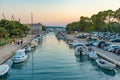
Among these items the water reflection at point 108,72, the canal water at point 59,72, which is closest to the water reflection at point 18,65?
the canal water at point 59,72

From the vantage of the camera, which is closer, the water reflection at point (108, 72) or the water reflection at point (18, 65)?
the water reflection at point (108, 72)

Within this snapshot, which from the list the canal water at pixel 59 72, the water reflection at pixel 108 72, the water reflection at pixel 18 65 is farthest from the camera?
the water reflection at pixel 18 65

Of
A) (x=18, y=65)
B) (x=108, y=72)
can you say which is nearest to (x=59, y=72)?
(x=108, y=72)

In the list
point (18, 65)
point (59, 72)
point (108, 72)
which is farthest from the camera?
point (18, 65)

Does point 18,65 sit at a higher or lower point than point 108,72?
higher

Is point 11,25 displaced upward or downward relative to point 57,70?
upward

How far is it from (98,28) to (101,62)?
246 ft

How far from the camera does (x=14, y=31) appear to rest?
328 ft

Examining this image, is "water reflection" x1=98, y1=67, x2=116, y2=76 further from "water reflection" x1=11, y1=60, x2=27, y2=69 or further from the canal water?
"water reflection" x1=11, y1=60, x2=27, y2=69

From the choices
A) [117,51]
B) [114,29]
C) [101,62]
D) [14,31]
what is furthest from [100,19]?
[101,62]

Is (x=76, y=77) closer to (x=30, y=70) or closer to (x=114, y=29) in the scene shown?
(x=30, y=70)

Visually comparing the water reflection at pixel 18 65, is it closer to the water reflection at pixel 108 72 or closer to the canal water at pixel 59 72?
the canal water at pixel 59 72

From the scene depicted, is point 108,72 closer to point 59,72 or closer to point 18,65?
point 59,72

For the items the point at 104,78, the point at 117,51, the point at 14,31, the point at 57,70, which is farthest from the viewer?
the point at 14,31
